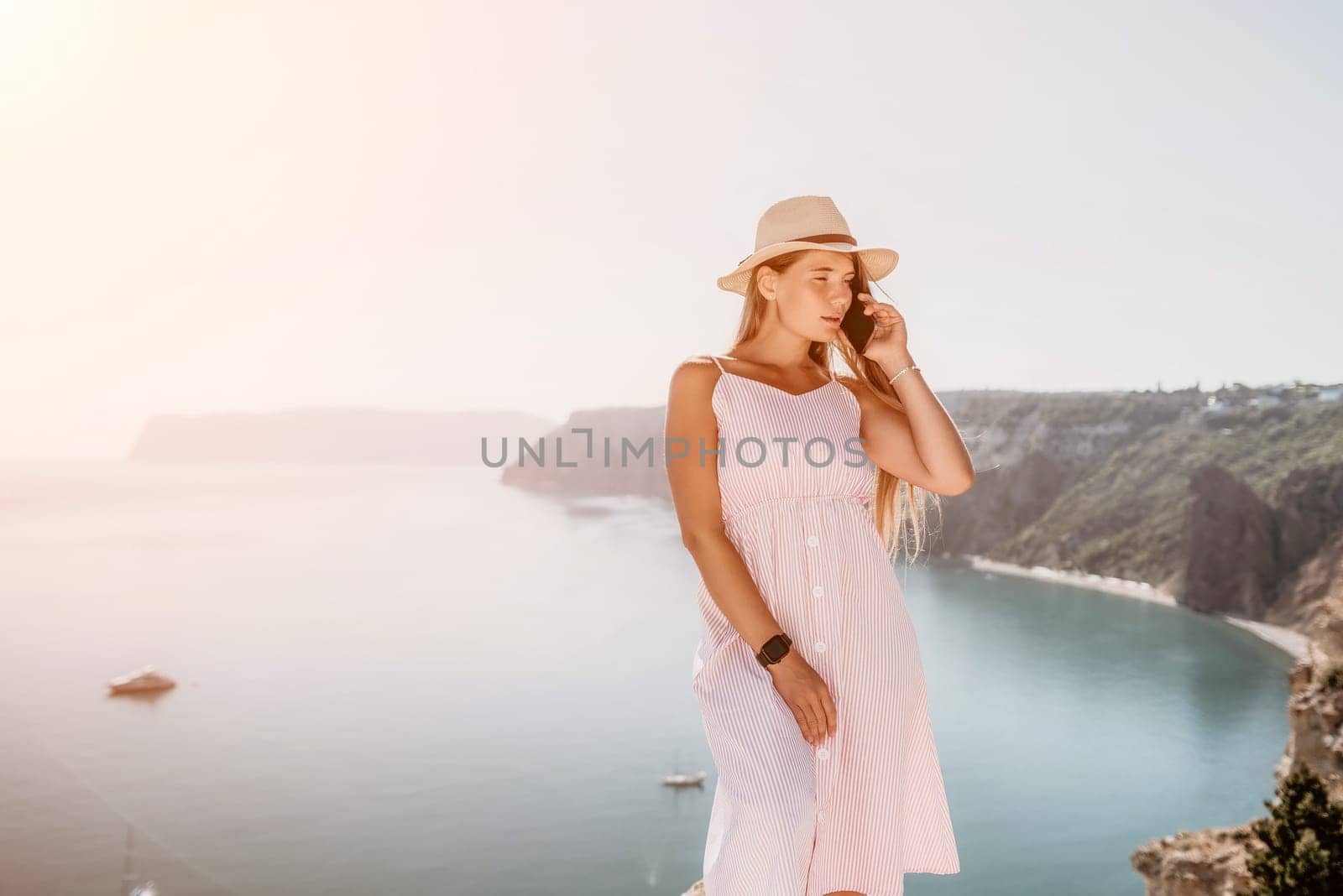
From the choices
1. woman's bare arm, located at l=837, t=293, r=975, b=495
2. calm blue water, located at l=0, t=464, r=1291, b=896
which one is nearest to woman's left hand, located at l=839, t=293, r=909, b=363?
woman's bare arm, located at l=837, t=293, r=975, b=495

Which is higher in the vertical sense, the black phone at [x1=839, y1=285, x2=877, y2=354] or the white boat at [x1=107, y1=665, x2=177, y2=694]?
the black phone at [x1=839, y1=285, x2=877, y2=354]

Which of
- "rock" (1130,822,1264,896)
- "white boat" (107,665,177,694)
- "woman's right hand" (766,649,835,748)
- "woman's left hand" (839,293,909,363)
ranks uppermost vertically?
"woman's left hand" (839,293,909,363)

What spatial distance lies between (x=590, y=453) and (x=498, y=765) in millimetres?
59304

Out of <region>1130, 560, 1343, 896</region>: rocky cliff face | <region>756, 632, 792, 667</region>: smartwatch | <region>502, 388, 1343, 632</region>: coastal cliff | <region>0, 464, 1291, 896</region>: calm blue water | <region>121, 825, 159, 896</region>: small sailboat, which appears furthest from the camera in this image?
<region>502, 388, 1343, 632</region>: coastal cliff

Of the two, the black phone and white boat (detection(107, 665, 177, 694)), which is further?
white boat (detection(107, 665, 177, 694))

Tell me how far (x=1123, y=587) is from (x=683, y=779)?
1392 inches

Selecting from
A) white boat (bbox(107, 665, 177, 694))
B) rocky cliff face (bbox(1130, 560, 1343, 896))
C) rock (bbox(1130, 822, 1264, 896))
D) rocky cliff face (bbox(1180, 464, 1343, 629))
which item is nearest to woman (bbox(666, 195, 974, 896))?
rocky cliff face (bbox(1130, 560, 1343, 896))

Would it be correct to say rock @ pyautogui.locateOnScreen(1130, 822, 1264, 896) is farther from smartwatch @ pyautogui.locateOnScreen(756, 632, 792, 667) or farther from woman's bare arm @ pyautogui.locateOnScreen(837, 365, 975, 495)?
smartwatch @ pyautogui.locateOnScreen(756, 632, 792, 667)

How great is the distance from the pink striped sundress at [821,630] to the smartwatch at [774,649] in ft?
0.18

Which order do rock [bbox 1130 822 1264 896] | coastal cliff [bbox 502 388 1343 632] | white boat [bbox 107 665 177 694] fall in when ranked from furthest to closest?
1. white boat [bbox 107 665 177 694]
2. coastal cliff [bbox 502 388 1343 632]
3. rock [bbox 1130 822 1264 896]

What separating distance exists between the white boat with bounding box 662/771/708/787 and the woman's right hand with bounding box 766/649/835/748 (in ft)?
132

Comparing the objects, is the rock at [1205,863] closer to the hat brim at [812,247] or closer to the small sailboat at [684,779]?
the hat brim at [812,247]

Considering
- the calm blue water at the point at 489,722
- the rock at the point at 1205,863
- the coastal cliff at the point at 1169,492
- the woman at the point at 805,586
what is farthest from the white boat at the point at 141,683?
the woman at the point at 805,586

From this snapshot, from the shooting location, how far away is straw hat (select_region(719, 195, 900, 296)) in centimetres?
164
